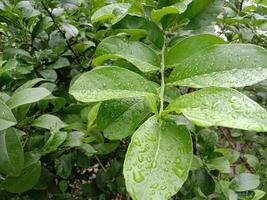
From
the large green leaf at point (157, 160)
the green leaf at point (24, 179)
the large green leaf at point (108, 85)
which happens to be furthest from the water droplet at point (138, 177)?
the green leaf at point (24, 179)

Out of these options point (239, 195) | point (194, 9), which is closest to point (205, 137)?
point (239, 195)

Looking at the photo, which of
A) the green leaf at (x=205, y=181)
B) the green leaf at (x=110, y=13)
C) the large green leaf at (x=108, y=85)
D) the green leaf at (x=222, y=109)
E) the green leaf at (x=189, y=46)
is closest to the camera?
the green leaf at (x=222, y=109)

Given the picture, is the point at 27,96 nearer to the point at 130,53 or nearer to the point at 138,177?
the point at 130,53

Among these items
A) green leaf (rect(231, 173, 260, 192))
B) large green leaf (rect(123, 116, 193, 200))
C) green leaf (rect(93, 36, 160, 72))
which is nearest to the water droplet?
large green leaf (rect(123, 116, 193, 200))

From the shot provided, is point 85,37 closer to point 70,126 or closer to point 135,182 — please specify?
point 70,126

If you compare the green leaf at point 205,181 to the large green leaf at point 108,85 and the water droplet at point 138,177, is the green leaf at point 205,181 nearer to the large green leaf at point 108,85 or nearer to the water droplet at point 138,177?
the large green leaf at point 108,85

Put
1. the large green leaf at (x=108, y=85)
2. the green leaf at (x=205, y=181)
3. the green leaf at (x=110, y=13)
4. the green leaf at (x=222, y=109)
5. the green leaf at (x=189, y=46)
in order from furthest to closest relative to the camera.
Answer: the green leaf at (x=205, y=181), the green leaf at (x=110, y=13), the green leaf at (x=189, y=46), the large green leaf at (x=108, y=85), the green leaf at (x=222, y=109)

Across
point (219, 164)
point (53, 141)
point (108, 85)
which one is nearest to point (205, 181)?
point (219, 164)
